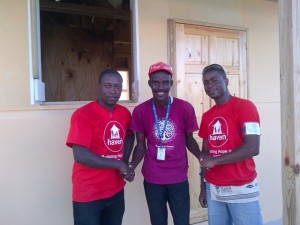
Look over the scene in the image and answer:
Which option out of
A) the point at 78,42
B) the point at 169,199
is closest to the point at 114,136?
the point at 169,199

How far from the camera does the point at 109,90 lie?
2512 mm

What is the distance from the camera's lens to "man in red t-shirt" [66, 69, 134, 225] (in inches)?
92.5

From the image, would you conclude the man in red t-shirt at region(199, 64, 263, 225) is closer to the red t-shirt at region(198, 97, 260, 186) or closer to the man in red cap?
the red t-shirt at region(198, 97, 260, 186)

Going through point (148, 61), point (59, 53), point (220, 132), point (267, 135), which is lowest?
point (267, 135)

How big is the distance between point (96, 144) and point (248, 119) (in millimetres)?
1115

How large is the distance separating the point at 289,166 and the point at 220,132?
52 centimetres

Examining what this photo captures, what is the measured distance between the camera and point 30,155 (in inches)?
119

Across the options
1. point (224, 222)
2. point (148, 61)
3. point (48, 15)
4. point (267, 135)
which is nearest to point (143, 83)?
point (148, 61)

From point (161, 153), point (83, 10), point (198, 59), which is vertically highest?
point (83, 10)

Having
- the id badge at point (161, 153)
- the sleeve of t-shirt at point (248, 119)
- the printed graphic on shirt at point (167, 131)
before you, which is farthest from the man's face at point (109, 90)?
the sleeve of t-shirt at point (248, 119)

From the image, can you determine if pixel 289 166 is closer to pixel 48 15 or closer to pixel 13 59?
pixel 13 59

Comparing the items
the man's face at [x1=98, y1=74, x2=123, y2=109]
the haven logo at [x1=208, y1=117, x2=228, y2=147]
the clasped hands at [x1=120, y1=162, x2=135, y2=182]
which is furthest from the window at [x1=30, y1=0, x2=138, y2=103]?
the haven logo at [x1=208, y1=117, x2=228, y2=147]

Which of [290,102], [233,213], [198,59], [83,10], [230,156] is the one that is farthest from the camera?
[83,10]

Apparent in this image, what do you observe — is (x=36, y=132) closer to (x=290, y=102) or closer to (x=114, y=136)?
(x=114, y=136)
